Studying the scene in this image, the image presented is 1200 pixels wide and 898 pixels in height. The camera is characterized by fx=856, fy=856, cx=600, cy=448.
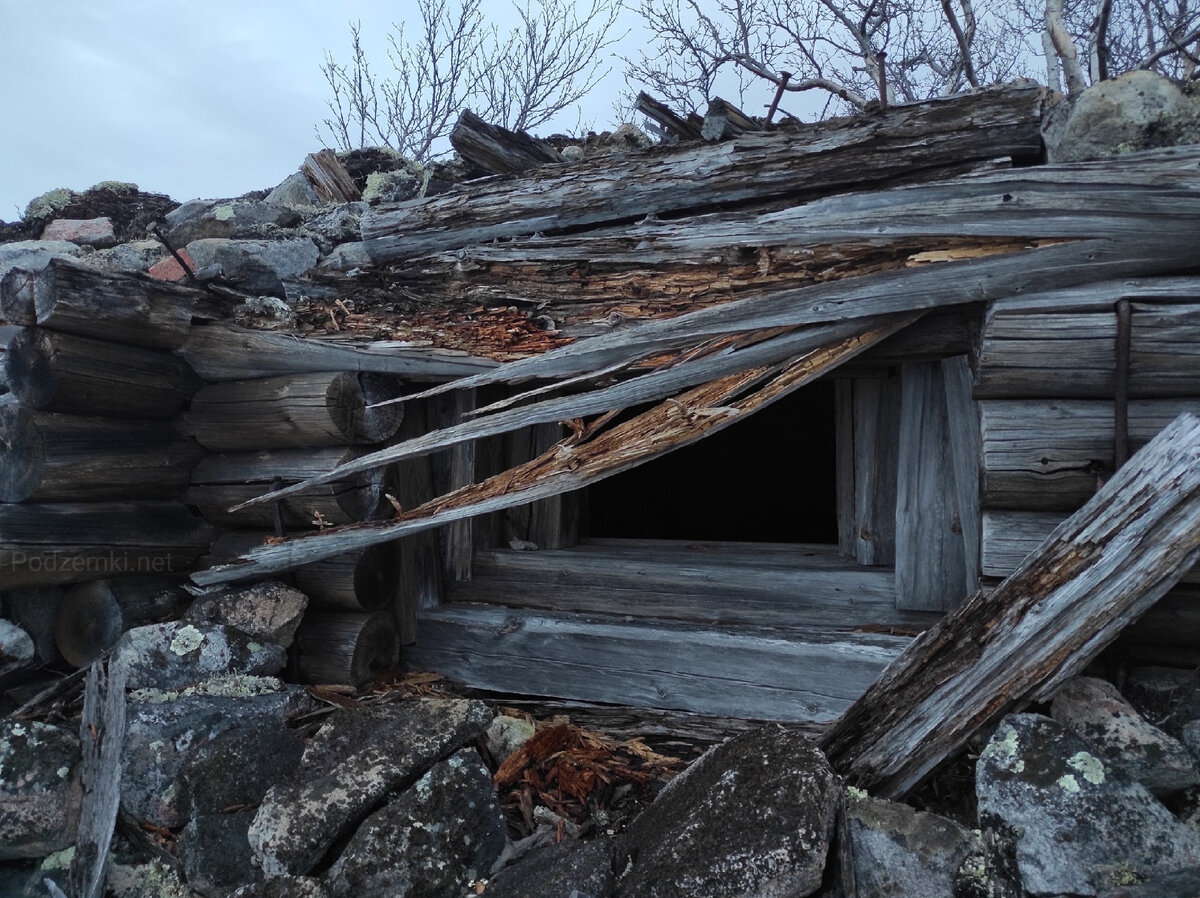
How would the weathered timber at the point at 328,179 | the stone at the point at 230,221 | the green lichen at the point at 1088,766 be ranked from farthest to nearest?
the weathered timber at the point at 328,179 → the stone at the point at 230,221 → the green lichen at the point at 1088,766

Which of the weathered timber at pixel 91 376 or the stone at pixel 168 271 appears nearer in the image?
the weathered timber at pixel 91 376

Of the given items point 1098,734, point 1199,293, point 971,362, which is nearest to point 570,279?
point 971,362

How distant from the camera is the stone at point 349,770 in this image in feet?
9.02

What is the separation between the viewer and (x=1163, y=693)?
2.76m

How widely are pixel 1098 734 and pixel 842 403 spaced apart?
183cm

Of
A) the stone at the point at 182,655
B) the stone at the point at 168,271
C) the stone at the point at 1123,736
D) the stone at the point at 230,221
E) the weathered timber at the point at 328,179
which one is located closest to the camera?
the stone at the point at 1123,736

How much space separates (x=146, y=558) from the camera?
Answer: 4234mm

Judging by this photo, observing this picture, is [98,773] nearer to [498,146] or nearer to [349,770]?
[349,770]

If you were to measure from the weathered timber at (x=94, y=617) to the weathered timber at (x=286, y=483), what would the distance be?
0.55 metres

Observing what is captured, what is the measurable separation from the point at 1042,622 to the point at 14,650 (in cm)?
430

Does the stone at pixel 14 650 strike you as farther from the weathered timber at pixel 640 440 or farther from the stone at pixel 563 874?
the stone at pixel 563 874

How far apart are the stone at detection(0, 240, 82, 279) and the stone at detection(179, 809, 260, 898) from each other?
4.11 metres

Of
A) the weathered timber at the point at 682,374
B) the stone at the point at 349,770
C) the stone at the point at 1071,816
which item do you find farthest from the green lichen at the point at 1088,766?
the stone at the point at 349,770

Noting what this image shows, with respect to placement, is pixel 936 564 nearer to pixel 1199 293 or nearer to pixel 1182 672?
pixel 1182 672
